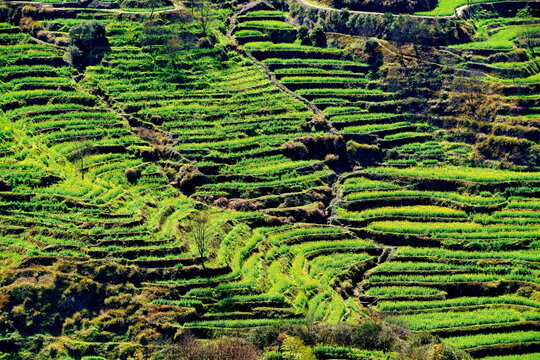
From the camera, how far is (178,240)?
76.5 metres

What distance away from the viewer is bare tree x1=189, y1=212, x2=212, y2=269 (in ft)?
245

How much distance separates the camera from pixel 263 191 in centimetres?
9125

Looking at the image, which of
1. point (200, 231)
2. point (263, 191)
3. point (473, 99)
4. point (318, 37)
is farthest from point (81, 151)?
point (473, 99)

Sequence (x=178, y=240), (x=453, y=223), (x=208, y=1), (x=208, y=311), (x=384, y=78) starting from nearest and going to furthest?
(x=208, y=311) → (x=178, y=240) → (x=453, y=223) → (x=384, y=78) → (x=208, y=1)

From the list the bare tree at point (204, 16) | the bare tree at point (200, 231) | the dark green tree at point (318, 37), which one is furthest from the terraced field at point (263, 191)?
the bare tree at point (204, 16)

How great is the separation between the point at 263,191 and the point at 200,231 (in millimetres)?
17108

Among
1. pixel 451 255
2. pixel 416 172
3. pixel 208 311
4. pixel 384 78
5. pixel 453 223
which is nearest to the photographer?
pixel 208 311

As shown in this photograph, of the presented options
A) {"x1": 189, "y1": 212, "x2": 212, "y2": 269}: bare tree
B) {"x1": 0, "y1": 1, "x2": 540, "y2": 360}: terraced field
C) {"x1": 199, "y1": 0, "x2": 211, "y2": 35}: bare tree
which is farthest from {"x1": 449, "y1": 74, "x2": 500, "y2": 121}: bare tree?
{"x1": 189, "y1": 212, "x2": 212, "y2": 269}: bare tree

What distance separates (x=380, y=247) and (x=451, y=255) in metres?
7.95

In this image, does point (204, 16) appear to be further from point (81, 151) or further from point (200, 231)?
point (200, 231)

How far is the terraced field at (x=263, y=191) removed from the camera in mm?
67688

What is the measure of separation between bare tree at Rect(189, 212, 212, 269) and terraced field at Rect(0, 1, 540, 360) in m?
0.41

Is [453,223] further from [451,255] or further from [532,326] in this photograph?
[532,326]

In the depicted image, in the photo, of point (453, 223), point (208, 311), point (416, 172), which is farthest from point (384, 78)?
point (208, 311)
